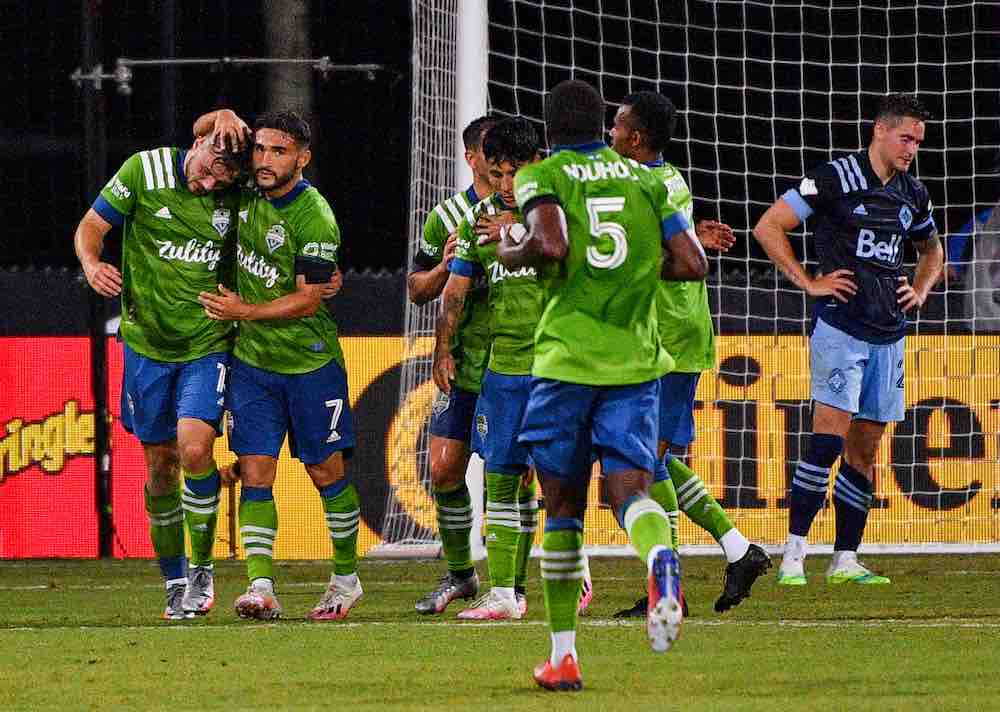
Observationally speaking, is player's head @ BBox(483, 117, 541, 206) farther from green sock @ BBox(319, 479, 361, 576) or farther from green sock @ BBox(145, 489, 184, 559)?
green sock @ BBox(145, 489, 184, 559)

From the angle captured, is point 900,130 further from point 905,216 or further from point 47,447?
point 47,447

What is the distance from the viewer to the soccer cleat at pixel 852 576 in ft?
33.0

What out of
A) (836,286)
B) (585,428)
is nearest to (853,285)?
(836,286)

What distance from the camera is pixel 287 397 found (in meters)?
8.64

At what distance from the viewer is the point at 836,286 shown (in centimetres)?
995

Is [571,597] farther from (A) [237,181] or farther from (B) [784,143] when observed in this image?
(B) [784,143]

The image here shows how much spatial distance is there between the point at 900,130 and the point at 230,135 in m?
3.38

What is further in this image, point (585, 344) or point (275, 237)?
point (275, 237)

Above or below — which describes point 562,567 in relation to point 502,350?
below

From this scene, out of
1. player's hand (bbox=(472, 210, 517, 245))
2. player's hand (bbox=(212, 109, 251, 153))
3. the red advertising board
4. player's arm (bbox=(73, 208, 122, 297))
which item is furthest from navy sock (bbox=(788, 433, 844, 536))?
the red advertising board

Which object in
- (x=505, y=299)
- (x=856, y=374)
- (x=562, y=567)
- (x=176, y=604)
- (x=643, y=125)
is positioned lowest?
(x=176, y=604)

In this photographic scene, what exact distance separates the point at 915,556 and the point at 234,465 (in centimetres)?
408

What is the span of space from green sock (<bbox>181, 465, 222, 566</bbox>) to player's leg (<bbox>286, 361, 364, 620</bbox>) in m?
0.40

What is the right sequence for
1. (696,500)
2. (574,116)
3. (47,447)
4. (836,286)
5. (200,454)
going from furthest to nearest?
(47,447) < (836,286) < (696,500) < (200,454) < (574,116)
